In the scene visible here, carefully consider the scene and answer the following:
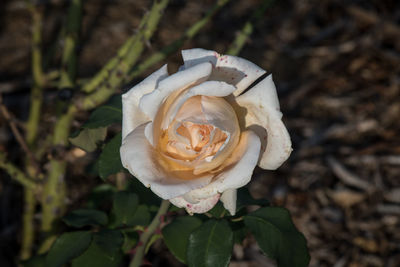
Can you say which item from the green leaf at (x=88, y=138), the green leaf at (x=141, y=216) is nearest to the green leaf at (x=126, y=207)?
the green leaf at (x=141, y=216)

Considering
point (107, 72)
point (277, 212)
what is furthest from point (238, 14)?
point (277, 212)

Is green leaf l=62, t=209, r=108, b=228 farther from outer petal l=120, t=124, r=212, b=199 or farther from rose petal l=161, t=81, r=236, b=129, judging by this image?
rose petal l=161, t=81, r=236, b=129

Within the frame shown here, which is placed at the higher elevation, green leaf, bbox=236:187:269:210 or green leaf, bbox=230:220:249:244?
green leaf, bbox=236:187:269:210

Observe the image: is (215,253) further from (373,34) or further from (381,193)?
(373,34)

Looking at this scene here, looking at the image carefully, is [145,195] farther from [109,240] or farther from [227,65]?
[227,65]

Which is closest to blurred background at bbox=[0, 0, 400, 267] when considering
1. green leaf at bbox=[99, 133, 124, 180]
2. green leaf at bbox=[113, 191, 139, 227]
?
green leaf at bbox=[113, 191, 139, 227]

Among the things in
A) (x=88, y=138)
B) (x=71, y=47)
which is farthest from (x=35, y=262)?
(x=71, y=47)
